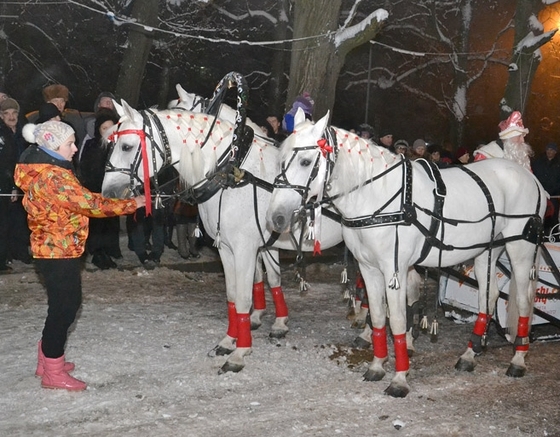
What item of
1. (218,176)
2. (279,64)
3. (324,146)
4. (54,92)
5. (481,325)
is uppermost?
(279,64)

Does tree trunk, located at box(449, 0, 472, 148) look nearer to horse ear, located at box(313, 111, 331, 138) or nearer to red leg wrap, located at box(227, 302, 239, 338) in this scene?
red leg wrap, located at box(227, 302, 239, 338)

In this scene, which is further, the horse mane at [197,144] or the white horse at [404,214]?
the horse mane at [197,144]

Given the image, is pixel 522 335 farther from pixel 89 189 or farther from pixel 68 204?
pixel 89 189

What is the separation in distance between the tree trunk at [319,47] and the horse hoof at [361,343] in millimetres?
4566

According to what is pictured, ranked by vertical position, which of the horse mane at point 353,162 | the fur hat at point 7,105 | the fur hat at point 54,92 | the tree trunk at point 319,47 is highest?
the tree trunk at point 319,47

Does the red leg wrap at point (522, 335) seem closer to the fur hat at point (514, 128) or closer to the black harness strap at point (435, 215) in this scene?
the black harness strap at point (435, 215)

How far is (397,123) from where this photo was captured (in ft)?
81.3

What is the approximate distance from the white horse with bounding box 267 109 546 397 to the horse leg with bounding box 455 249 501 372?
1cm

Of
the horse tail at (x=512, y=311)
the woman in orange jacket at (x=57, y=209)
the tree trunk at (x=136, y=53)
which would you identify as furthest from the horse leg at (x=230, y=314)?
the tree trunk at (x=136, y=53)

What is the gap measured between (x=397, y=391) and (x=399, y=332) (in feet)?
1.56

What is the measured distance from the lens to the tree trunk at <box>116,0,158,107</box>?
13.6 meters

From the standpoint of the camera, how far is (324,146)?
5.11 meters

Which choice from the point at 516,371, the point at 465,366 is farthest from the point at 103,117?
the point at 516,371

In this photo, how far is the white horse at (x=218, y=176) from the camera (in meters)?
5.52
